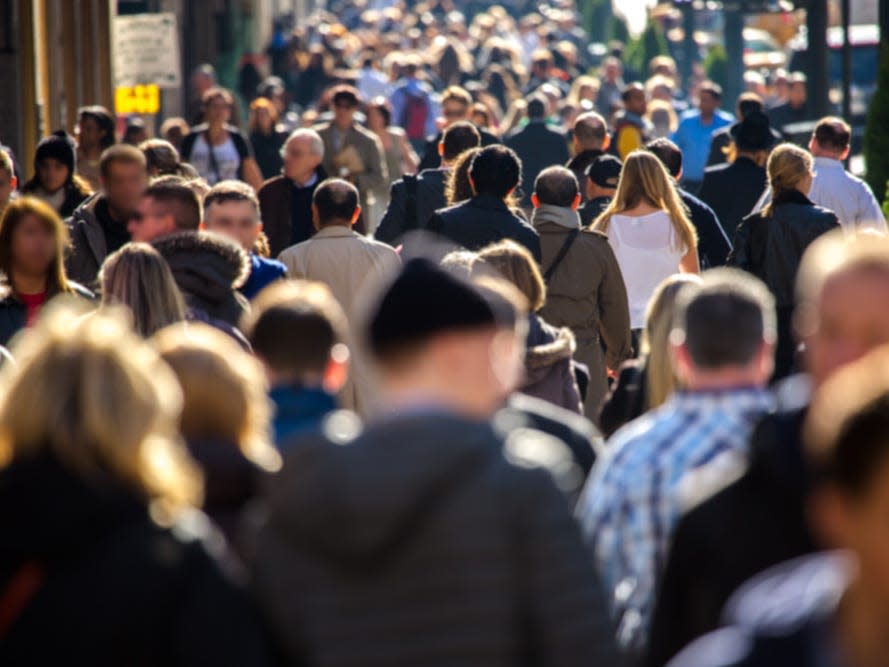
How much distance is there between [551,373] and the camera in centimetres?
772

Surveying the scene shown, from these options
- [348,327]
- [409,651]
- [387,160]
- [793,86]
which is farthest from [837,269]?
[793,86]

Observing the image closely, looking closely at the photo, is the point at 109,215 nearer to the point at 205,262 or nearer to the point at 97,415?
the point at 205,262

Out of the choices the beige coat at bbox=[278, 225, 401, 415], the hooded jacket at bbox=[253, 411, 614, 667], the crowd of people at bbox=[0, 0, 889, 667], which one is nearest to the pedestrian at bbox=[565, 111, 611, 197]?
the beige coat at bbox=[278, 225, 401, 415]

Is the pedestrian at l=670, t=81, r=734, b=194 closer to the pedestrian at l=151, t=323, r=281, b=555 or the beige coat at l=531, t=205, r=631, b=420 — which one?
the beige coat at l=531, t=205, r=631, b=420

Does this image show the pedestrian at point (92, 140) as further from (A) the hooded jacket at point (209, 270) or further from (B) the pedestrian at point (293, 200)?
(A) the hooded jacket at point (209, 270)

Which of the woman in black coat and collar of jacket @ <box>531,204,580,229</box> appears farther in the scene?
the woman in black coat

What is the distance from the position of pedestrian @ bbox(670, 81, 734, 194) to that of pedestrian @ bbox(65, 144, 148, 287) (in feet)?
32.3

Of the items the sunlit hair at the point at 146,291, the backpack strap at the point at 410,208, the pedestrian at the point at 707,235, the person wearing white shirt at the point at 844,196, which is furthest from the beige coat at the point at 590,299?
the sunlit hair at the point at 146,291

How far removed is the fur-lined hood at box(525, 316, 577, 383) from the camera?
766 cm

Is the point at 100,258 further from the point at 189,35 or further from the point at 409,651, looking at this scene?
the point at 189,35

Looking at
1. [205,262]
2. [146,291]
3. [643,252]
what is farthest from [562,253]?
[146,291]

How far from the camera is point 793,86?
911 inches

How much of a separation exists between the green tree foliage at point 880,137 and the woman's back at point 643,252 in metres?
7.56

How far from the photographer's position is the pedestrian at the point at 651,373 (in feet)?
21.1
